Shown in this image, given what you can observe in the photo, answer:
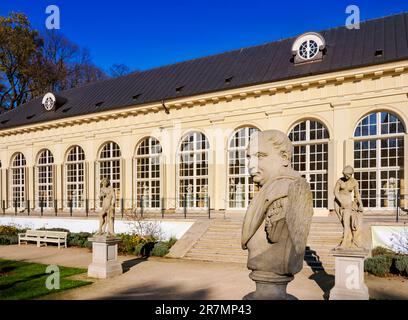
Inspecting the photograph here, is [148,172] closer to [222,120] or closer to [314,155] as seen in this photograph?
[222,120]

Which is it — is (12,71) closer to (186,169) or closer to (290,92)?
(186,169)

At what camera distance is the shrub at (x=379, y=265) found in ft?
34.4

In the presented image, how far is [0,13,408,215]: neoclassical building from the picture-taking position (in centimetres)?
1667

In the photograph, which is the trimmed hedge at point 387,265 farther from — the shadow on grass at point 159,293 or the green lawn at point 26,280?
the green lawn at point 26,280

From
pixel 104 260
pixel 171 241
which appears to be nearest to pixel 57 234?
pixel 171 241

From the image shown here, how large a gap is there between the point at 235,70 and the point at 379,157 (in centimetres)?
926

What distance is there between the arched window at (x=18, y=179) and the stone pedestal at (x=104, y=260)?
21.4 meters

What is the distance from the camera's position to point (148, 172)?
23.3 metres

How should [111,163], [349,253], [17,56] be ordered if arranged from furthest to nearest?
[17,56], [111,163], [349,253]

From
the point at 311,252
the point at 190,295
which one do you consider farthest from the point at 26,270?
the point at 311,252

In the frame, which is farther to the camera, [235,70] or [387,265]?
[235,70]

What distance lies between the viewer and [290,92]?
18469 mm

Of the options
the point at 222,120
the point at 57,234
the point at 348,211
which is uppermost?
the point at 222,120

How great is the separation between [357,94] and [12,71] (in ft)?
112
